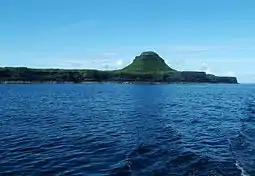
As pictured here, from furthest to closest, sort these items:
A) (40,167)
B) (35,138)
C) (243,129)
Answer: (243,129)
(35,138)
(40,167)

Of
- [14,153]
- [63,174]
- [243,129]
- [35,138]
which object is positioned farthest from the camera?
[243,129]

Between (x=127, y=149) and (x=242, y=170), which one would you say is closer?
(x=242, y=170)

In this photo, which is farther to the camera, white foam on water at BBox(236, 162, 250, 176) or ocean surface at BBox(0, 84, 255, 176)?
ocean surface at BBox(0, 84, 255, 176)

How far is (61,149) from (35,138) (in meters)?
6.05

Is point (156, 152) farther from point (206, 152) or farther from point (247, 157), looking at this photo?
point (247, 157)

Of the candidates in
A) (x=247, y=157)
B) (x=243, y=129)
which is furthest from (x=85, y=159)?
(x=243, y=129)

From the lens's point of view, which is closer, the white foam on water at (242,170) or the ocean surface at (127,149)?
the white foam on water at (242,170)

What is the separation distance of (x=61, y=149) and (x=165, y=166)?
943cm

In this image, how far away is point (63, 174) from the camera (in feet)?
74.9

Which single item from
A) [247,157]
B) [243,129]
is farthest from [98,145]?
[243,129]

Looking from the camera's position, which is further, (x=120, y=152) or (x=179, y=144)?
(x=179, y=144)

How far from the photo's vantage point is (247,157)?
2719 centimetres

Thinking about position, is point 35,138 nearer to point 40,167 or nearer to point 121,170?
point 40,167

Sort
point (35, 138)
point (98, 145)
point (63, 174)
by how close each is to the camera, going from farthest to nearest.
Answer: point (35, 138)
point (98, 145)
point (63, 174)
